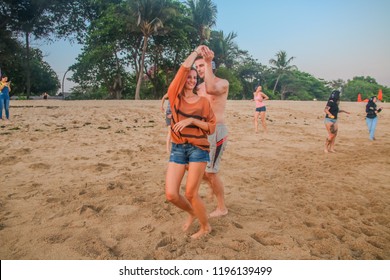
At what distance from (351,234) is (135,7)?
2587cm

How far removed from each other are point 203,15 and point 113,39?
10473 mm

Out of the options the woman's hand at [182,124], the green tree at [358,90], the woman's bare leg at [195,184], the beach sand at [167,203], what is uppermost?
the green tree at [358,90]

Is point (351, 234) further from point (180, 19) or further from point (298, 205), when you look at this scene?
point (180, 19)

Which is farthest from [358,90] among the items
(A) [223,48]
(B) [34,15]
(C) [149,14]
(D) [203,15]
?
(B) [34,15]

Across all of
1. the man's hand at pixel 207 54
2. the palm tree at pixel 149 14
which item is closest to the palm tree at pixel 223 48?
the palm tree at pixel 149 14

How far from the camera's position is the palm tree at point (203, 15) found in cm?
3278

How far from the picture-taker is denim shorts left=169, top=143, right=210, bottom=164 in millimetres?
2582

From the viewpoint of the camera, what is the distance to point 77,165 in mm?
5074

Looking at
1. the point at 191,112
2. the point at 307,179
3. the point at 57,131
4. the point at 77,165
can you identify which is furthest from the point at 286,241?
the point at 57,131

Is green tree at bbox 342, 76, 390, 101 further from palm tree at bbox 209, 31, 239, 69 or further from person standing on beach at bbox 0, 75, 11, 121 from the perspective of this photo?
person standing on beach at bbox 0, 75, 11, 121

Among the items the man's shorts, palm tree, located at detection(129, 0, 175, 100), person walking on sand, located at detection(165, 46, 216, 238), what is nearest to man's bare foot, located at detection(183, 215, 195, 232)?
person walking on sand, located at detection(165, 46, 216, 238)

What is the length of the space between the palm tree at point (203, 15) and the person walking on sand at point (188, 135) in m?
32.3

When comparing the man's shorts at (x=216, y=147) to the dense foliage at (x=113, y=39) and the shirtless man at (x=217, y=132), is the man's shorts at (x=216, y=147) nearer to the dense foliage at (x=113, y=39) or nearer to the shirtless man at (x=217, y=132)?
the shirtless man at (x=217, y=132)

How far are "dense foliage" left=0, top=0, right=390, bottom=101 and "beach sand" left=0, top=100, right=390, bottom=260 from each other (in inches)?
819
